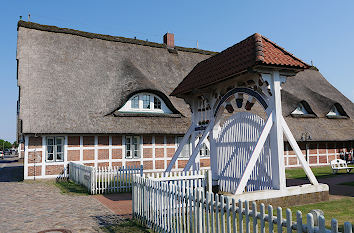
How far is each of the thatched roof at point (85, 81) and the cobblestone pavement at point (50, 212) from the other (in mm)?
4962

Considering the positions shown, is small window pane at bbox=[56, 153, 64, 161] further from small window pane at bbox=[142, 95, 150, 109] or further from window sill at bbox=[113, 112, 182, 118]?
small window pane at bbox=[142, 95, 150, 109]

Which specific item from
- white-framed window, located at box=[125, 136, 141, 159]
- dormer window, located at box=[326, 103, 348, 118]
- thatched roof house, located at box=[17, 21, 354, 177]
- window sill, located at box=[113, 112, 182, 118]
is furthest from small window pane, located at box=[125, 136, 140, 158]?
dormer window, located at box=[326, 103, 348, 118]

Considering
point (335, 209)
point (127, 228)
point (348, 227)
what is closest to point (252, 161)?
point (335, 209)

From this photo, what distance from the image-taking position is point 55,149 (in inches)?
606

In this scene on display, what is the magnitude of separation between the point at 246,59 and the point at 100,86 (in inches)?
477

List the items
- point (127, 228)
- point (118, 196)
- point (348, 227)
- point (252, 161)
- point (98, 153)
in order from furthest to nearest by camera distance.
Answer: point (98, 153)
point (118, 196)
point (252, 161)
point (127, 228)
point (348, 227)

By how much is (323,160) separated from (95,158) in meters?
16.3

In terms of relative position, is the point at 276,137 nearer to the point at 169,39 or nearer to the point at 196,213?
the point at 196,213

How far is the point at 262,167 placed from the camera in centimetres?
750

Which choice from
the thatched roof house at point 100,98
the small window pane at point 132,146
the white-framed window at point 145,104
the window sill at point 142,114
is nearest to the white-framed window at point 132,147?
the small window pane at point 132,146

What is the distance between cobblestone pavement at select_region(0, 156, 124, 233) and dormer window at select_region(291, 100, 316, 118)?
55.8ft

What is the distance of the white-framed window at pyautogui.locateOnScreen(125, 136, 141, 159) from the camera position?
16.8 metres

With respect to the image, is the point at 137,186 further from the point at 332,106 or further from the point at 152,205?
the point at 332,106

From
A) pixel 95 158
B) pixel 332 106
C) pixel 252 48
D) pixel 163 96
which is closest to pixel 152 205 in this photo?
pixel 252 48
